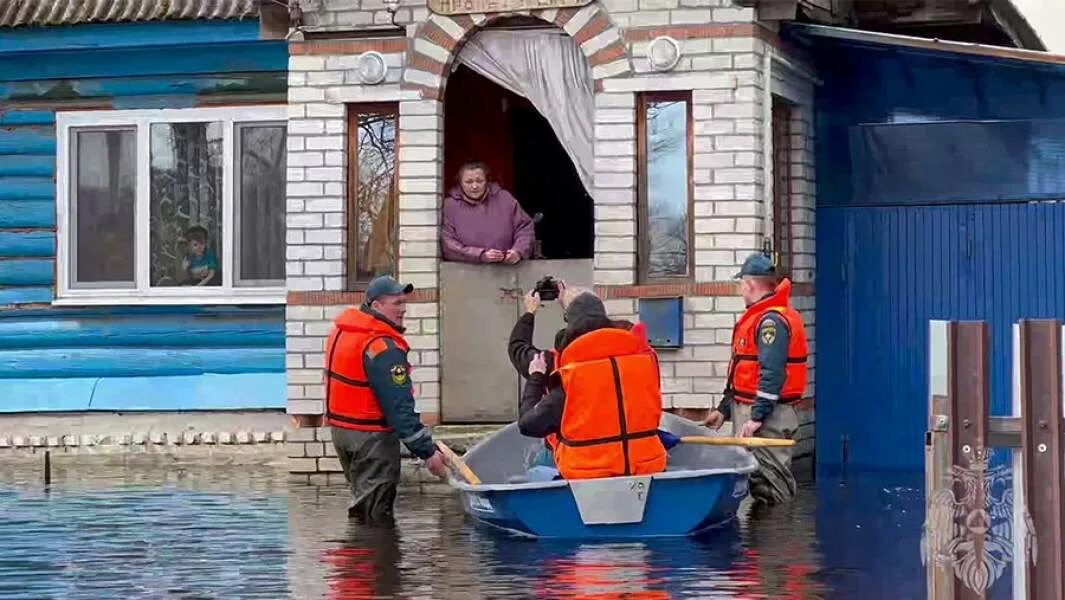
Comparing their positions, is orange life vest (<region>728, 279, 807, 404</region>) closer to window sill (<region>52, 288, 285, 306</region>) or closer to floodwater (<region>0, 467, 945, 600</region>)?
floodwater (<region>0, 467, 945, 600</region>)

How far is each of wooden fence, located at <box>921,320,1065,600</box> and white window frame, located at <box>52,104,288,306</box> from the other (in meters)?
11.0

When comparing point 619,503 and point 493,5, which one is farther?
point 493,5

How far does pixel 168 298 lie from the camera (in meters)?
17.7

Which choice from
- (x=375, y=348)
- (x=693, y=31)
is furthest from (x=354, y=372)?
(x=693, y=31)

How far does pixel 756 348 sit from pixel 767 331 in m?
0.26

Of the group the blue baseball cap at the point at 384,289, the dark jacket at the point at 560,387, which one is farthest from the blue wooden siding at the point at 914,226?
the dark jacket at the point at 560,387

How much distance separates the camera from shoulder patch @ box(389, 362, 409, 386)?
13.1 meters

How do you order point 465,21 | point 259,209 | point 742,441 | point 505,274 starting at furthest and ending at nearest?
point 259,209 → point 505,274 → point 465,21 → point 742,441

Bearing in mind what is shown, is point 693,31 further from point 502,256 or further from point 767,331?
point 767,331

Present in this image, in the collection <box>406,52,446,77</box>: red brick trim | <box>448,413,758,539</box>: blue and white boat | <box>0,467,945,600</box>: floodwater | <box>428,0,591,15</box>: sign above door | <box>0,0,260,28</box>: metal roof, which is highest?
<box>0,0,260,28</box>: metal roof

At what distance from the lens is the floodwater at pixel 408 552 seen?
10.4 metres

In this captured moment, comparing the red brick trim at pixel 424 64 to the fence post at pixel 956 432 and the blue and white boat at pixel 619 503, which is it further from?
the fence post at pixel 956 432

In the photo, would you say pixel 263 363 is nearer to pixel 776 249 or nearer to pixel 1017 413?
pixel 776 249

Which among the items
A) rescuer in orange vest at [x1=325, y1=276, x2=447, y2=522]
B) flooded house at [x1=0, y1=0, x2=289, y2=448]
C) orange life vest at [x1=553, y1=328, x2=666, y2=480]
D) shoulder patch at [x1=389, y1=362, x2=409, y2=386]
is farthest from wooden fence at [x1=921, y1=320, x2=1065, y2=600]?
flooded house at [x1=0, y1=0, x2=289, y2=448]
